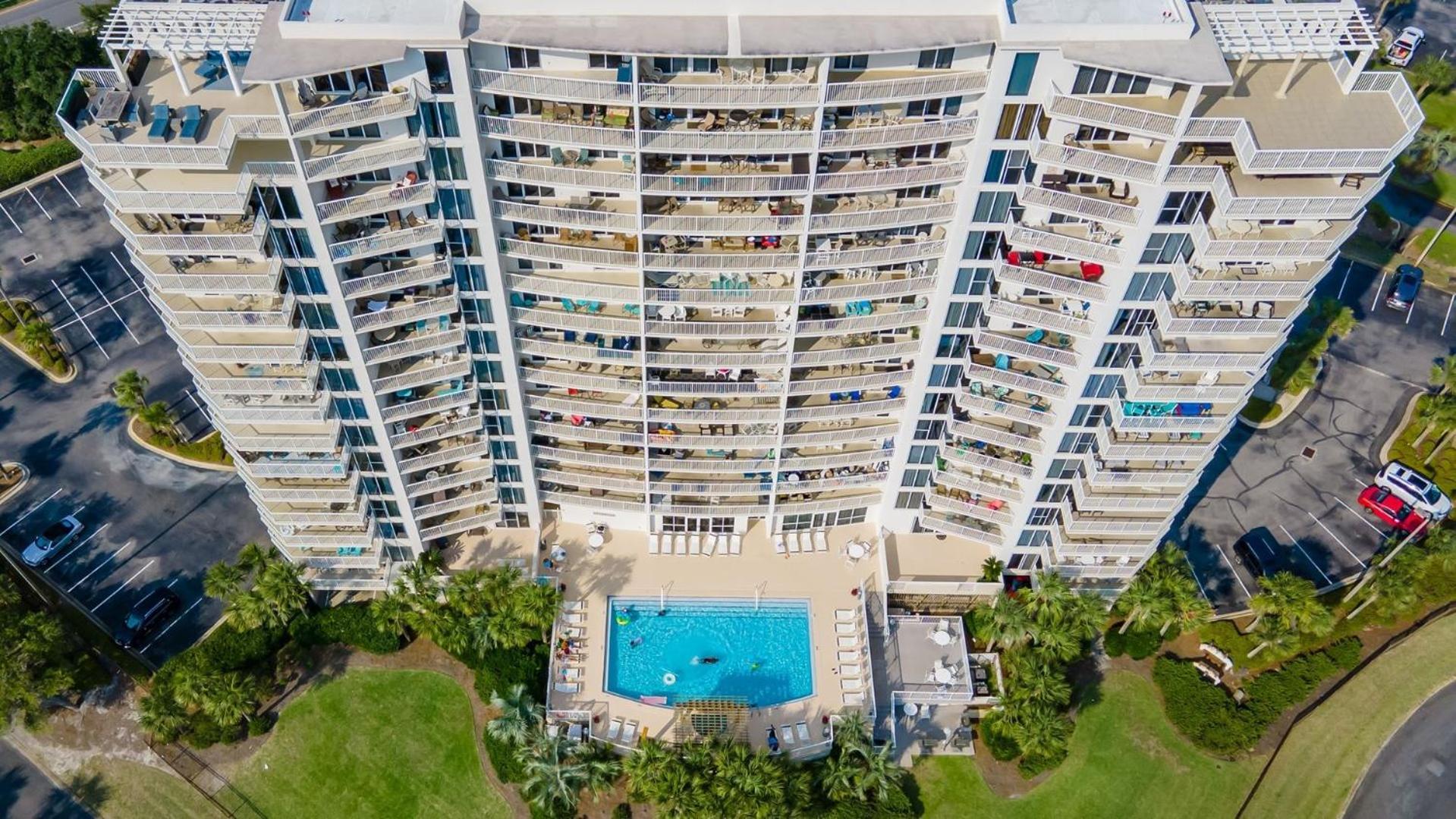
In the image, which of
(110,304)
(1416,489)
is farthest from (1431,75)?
(110,304)

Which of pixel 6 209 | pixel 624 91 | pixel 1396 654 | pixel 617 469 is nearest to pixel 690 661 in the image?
pixel 617 469

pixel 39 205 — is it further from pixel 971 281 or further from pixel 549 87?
pixel 971 281

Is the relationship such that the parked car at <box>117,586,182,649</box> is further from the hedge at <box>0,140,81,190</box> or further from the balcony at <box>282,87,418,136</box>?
the hedge at <box>0,140,81,190</box>

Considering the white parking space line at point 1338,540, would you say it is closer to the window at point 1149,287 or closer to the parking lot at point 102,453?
the window at point 1149,287

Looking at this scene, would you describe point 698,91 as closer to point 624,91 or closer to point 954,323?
point 624,91

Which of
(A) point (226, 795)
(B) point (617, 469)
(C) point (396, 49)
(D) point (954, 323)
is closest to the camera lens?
(C) point (396, 49)
